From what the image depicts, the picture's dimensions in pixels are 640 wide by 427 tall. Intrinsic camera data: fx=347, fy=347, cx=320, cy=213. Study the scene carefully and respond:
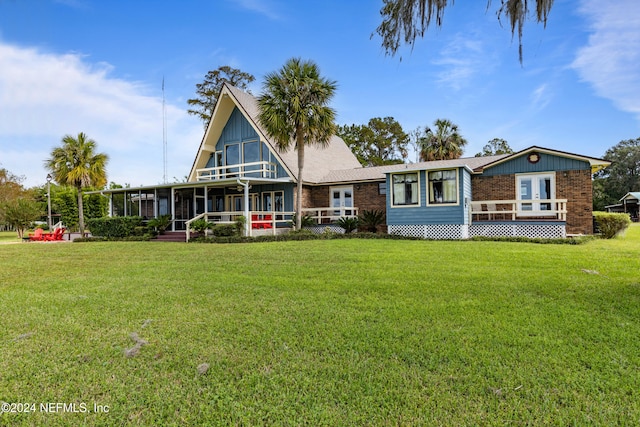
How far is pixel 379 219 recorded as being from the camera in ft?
57.9

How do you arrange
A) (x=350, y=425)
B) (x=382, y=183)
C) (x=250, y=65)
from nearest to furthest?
(x=350, y=425), (x=382, y=183), (x=250, y=65)

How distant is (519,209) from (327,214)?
9.88m

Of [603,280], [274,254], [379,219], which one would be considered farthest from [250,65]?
[603,280]

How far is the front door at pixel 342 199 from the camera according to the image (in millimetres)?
20141

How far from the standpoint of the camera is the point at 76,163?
21.3 meters

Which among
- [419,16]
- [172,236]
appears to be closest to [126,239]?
[172,236]

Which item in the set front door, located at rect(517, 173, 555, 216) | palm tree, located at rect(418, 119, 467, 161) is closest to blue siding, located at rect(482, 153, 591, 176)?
front door, located at rect(517, 173, 555, 216)

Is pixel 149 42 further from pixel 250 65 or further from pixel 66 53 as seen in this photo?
pixel 250 65

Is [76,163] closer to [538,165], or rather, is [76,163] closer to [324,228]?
[324,228]

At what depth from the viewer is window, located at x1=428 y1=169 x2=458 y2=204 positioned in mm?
15703

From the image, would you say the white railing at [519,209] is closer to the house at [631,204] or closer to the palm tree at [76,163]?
the palm tree at [76,163]

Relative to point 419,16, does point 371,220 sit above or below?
below

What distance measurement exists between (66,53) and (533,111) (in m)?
20.5

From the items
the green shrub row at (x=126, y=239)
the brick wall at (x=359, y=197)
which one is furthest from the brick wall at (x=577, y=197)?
the green shrub row at (x=126, y=239)
